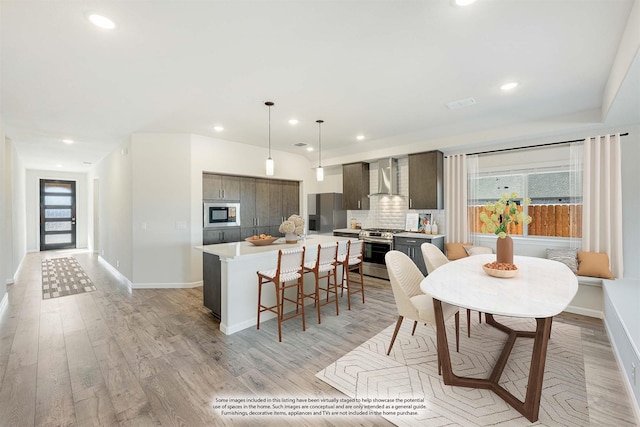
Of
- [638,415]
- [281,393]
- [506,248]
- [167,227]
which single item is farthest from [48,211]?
[638,415]

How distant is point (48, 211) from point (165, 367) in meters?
9.98

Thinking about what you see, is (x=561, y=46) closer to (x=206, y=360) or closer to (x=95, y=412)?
(x=206, y=360)

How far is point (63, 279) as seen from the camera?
5469 mm

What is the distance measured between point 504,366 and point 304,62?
3186 mm

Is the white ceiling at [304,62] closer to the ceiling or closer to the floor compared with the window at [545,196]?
closer to the ceiling

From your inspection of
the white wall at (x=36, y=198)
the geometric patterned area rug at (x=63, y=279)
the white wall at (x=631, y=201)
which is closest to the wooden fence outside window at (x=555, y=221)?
the white wall at (x=631, y=201)

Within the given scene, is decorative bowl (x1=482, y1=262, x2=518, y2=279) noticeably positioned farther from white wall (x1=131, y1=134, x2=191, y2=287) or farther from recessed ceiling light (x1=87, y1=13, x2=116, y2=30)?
white wall (x1=131, y1=134, x2=191, y2=287)

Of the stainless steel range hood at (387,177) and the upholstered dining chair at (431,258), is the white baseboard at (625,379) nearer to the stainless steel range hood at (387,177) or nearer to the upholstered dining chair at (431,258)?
the upholstered dining chair at (431,258)

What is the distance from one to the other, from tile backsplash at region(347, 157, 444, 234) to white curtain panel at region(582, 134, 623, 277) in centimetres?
203

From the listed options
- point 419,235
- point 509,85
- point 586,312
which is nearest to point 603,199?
point 586,312

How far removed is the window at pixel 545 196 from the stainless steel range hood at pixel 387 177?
1.49 meters

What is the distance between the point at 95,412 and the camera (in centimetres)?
193

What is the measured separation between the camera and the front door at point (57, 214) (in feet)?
29.5

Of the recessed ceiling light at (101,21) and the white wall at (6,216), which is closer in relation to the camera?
the recessed ceiling light at (101,21)
